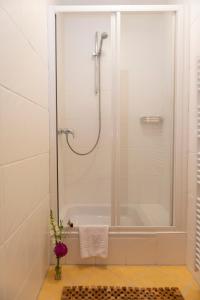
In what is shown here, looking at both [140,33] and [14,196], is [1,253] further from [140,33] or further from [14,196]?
[140,33]

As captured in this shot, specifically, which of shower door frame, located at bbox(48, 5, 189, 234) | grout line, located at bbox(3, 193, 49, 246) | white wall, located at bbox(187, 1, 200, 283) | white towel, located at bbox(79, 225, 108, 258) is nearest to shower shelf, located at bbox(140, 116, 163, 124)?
shower door frame, located at bbox(48, 5, 189, 234)

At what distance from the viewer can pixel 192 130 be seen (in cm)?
161

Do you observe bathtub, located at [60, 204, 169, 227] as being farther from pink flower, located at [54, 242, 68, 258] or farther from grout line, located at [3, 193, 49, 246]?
grout line, located at [3, 193, 49, 246]

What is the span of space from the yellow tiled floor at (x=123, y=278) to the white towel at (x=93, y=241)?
108 mm

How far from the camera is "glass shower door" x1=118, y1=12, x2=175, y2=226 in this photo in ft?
5.99

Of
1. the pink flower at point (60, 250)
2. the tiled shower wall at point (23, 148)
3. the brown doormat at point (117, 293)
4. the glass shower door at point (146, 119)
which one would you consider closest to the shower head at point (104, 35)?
the glass shower door at point (146, 119)

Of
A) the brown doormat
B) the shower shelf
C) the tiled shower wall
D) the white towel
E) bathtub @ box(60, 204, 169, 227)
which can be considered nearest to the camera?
the tiled shower wall

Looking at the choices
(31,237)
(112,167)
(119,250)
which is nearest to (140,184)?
(112,167)

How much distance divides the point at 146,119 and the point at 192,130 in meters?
0.48

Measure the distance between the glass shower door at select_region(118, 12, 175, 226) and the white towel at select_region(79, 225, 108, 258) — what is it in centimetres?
17

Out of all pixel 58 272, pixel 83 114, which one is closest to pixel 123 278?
pixel 58 272

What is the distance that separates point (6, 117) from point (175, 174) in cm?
126

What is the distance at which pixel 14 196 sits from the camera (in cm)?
99

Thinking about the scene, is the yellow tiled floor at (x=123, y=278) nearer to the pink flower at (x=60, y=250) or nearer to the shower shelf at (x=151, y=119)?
the pink flower at (x=60, y=250)
